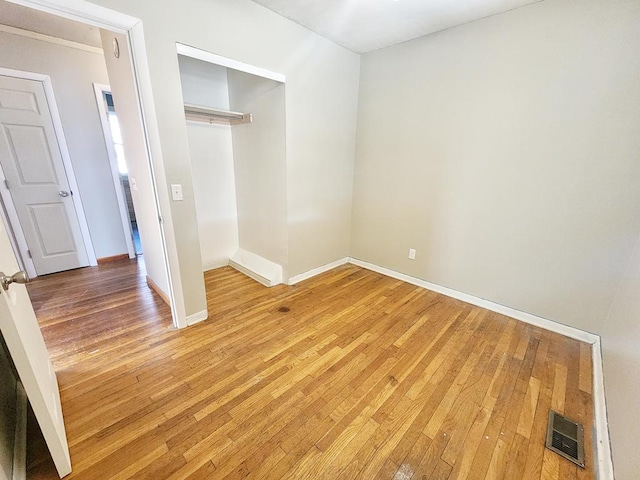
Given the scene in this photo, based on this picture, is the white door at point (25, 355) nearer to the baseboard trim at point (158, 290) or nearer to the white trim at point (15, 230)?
the baseboard trim at point (158, 290)

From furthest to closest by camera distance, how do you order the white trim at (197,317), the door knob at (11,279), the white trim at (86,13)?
the white trim at (197,317) → the white trim at (86,13) → the door knob at (11,279)

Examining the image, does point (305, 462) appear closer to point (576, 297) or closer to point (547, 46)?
point (576, 297)

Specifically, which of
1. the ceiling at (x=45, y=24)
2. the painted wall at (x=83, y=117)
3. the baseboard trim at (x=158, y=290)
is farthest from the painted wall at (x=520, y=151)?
the painted wall at (x=83, y=117)

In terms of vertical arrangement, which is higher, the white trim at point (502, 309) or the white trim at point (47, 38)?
the white trim at point (47, 38)

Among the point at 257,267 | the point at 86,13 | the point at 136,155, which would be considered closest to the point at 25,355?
the point at 86,13

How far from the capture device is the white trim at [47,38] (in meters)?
2.59

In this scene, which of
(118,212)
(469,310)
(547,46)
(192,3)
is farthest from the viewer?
(118,212)

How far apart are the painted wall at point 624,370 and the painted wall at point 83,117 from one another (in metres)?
4.96

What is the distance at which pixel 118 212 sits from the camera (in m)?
3.58

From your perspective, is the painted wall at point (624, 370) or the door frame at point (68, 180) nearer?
the painted wall at point (624, 370)

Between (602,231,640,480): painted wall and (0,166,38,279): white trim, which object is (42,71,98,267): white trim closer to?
(0,166,38,279): white trim

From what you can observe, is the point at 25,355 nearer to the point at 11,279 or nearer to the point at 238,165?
the point at 11,279

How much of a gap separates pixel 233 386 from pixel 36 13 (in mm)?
3557

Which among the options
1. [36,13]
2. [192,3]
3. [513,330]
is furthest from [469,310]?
[36,13]
